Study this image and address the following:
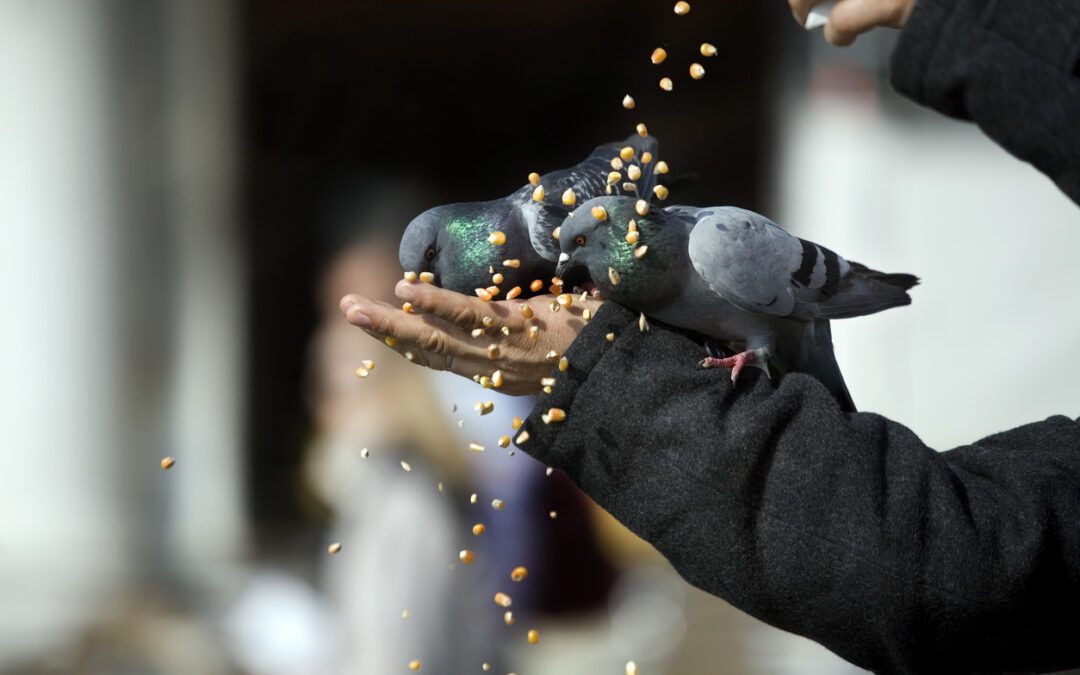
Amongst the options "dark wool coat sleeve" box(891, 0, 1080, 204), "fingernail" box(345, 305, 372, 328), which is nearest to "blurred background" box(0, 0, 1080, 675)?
"fingernail" box(345, 305, 372, 328)

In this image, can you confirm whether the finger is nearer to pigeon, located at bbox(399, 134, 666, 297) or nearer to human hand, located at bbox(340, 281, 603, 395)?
human hand, located at bbox(340, 281, 603, 395)

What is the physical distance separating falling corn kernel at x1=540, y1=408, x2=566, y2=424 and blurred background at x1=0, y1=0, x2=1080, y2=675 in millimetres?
3048

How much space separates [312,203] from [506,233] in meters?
3.96

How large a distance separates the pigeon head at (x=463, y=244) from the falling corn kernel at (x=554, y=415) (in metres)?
0.25

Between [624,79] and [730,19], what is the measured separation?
516 millimetres

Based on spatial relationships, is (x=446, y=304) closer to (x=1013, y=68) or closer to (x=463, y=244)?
(x=463, y=244)

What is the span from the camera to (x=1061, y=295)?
493 centimetres

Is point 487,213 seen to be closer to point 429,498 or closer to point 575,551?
point 429,498

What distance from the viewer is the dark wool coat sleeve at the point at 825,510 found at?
52.6 inches

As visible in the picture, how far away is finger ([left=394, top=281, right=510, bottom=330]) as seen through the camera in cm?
139

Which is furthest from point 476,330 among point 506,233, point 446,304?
point 506,233

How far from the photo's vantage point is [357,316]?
138 cm

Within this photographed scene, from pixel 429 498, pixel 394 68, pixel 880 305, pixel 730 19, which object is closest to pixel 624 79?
pixel 730 19

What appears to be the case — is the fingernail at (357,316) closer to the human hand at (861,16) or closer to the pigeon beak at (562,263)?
the pigeon beak at (562,263)
